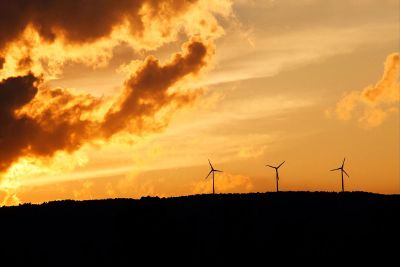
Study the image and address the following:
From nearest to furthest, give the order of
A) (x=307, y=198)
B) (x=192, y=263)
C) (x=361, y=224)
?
(x=192, y=263) → (x=361, y=224) → (x=307, y=198)

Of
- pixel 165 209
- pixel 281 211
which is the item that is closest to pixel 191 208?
pixel 165 209

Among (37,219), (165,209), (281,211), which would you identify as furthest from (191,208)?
(37,219)

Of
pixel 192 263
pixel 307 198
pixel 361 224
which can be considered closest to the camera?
pixel 192 263

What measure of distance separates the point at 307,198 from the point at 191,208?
26080 mm

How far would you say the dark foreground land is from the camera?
13700 centimetres

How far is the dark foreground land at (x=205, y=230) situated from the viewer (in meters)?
137

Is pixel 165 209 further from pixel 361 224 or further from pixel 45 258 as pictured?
pixel 361 224

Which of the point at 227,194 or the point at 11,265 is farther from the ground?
the point at 227,194

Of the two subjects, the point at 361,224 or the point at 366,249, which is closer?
the point at 366,249

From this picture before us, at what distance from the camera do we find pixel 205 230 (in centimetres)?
14850

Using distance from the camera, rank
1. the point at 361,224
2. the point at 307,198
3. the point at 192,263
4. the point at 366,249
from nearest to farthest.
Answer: the point at 192,263 → the point at 366,249 → the point at 361,224 → the point at 307,198

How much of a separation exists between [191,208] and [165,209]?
21.4 feet

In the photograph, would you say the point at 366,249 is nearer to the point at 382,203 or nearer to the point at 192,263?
the point at 382,203

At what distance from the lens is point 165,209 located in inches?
5999
